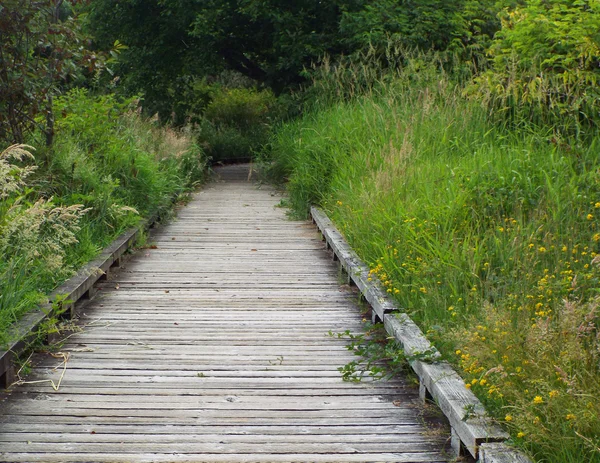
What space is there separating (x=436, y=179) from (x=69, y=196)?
3.49 metres

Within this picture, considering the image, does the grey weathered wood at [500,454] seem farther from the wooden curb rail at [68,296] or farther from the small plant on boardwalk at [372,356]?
the wooden curb rail at [68,296]

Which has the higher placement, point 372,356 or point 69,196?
point 69,196

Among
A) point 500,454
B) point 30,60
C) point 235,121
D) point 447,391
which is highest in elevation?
point 30,60

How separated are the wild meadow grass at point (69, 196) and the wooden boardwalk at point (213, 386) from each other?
1.43 feet

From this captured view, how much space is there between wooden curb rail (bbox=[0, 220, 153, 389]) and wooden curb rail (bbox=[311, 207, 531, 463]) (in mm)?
2060

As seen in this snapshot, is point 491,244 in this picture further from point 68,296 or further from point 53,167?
point 53,167

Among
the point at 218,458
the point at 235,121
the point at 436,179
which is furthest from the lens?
the point at 235,121

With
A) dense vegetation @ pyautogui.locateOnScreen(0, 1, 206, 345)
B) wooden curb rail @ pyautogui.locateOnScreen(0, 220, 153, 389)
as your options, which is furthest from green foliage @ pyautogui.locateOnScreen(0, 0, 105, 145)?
wooden curb rail @ pyautogui.locateOnScreen(0, 220, 153, 389)

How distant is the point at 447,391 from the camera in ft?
12.3

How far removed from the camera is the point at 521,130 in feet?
27.2

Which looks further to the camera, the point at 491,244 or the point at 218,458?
the point at 491,244

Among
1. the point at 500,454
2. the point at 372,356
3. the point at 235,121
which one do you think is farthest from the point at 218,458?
the point at 235,121

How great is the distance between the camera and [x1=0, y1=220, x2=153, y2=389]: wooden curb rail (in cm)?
432

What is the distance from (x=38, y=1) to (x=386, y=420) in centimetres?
581
